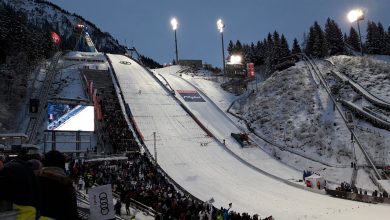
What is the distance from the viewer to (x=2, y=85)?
150 ft

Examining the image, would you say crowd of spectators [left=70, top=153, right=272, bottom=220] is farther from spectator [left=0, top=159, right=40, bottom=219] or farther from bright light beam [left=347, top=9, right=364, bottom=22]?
bright light beam [left=347, top=9, right=364, bottom=22]

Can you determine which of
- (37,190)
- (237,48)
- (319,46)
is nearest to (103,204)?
(37,190)

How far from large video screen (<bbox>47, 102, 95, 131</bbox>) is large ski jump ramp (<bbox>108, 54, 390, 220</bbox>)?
24.1 ft

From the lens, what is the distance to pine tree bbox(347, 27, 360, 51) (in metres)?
80.4

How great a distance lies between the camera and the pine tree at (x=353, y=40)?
80.4 metres

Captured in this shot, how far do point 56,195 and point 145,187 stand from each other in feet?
66.7

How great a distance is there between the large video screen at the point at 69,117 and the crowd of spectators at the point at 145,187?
3.29 meters

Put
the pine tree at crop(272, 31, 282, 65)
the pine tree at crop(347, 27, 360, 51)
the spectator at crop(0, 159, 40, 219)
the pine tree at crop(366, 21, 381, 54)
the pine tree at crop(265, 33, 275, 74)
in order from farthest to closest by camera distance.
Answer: the pine tree at crop(347, 27, 360, 51) → the pine tree at crop(265, 33, 275, 74) → the pine tree at crop(272, 31, 282, 65) → the pine tree at crop(366, 21, 381, 54) → the spectator at crop(0, 159, 40, 219)

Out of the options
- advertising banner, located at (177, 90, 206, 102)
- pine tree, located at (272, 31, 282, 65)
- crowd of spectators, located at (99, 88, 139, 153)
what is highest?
pine tree, located at (272, 31, 282, 65)

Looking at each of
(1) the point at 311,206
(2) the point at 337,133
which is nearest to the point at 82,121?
(1) the point at 311,206

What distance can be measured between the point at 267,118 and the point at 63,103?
25.5 meters

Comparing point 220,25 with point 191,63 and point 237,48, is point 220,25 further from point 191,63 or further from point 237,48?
point 191,63

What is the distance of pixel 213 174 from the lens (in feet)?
107

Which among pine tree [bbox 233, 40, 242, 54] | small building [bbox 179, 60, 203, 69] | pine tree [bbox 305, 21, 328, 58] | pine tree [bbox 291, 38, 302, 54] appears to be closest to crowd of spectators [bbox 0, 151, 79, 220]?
pine tree [bbox 305, 21, 328, 58]
